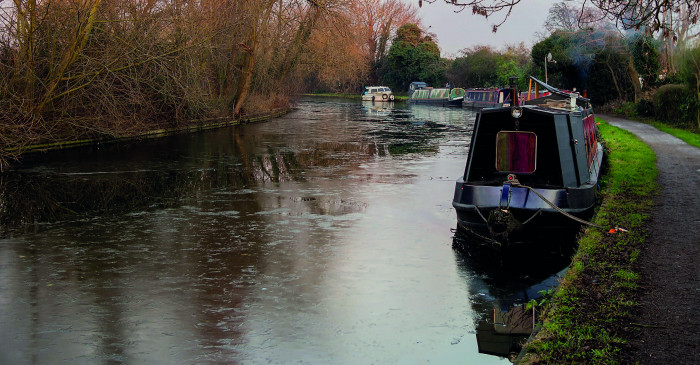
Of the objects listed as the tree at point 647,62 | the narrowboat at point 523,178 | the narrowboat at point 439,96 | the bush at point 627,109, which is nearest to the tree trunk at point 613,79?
the bush at point 627,109

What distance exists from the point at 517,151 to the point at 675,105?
17495 mm

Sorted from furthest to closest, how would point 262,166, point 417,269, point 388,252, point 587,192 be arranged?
point 262,166, point 587,192, point 388,252, point 417,269

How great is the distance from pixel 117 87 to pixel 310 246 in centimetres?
1204

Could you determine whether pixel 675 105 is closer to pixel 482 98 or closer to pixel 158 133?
pixel 158 133

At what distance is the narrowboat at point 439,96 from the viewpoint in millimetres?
51847

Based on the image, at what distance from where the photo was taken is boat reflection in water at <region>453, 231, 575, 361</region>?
5949mm

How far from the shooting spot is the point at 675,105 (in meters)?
25.0

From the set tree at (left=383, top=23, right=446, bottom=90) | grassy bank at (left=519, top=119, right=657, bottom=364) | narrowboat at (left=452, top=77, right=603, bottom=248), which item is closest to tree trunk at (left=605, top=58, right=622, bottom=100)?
grassy bank at (left=519, top=119, right=657, bottom=364)

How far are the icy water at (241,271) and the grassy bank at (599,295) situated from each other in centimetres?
62

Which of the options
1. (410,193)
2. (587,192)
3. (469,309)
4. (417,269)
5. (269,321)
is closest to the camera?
(269,321)

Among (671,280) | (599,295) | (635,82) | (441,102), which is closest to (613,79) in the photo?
(635,82)

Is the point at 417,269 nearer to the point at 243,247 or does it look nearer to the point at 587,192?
the point at 243,247

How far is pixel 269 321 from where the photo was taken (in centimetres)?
617

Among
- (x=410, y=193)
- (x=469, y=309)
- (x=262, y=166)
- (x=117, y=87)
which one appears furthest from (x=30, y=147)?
(x=469, y=309)
